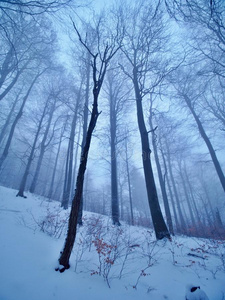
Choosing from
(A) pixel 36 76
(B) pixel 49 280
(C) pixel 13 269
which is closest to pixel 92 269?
(B) pixel 49 280

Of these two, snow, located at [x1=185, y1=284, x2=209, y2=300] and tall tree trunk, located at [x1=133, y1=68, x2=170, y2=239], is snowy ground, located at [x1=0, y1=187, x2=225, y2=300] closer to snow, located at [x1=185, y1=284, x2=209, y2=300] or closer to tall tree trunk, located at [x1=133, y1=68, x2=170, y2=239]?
snow, located at [x1=185, y1=284, x2=209, y2=300]

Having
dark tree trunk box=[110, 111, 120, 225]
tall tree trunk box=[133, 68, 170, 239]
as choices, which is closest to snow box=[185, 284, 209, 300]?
tall tree trunk box=[133, 68, 170, 239]

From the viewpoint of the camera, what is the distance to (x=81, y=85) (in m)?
11.0

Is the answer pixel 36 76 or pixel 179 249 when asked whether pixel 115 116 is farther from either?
pixel 179 249

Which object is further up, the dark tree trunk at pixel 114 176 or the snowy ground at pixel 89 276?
the dark tree trunk at pixel 114 176

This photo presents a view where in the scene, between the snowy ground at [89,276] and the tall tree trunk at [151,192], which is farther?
the tall tree trunk at [151,192]

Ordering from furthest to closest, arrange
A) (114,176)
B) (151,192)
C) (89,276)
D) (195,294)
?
(114,176) → (151,192) → (89,276) → (195,294)

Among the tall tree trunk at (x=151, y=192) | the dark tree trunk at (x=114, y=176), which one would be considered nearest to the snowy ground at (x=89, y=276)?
the tall tree trunk at (x=151, y=192)

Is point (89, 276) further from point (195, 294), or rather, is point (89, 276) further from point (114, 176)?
point (114, 176)

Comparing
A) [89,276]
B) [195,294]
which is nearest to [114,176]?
[89,276]

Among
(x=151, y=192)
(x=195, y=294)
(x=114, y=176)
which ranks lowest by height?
(x=195, y=294)

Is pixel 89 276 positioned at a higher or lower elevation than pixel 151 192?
lower

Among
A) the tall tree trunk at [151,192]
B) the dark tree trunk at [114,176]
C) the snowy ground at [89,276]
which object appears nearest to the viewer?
the snowy ground at [89,276]

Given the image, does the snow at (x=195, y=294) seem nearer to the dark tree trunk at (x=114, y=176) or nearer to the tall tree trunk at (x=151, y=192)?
the tall tree trunk at (x=151, y=192)
